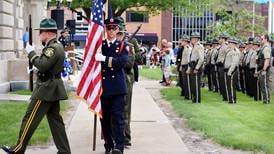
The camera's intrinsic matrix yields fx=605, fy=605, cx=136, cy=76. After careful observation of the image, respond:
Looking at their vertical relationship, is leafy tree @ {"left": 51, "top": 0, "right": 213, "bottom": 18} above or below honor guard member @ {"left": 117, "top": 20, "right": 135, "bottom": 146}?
above

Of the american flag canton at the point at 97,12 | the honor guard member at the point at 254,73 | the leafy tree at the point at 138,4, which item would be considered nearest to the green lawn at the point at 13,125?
the american flag canton at the point at 97,12

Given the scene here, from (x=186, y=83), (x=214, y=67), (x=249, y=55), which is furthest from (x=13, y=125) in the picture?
(x=214, y=67)

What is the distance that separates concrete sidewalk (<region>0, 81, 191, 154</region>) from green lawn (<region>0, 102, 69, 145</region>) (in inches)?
15.7

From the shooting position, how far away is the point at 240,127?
1201 cm

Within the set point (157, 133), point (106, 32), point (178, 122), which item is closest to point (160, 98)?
point (178, 122)

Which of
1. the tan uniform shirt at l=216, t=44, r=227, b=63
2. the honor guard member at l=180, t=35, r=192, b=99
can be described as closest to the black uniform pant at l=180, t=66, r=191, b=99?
the honor guard member at l=180, t=35, r=192, b=99

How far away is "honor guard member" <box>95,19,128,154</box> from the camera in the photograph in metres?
8.45

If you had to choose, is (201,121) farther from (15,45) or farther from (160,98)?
(15,45)

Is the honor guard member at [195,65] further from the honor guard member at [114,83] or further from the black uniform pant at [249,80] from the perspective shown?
the honor guard member at [114,83]

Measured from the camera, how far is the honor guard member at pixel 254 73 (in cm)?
1856

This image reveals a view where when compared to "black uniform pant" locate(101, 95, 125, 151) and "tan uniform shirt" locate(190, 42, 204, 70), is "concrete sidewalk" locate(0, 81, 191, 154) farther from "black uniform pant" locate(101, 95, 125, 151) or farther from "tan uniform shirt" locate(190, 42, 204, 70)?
"tan uniform shirt" locate(190, 42, 204, 70)

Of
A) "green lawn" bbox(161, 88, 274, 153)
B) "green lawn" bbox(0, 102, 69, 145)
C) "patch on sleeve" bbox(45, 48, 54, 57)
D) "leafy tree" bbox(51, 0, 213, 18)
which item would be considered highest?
"leafy tree" bbox(51, 0, 213, 18)

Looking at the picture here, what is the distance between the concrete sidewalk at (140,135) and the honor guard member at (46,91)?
3.40 ft

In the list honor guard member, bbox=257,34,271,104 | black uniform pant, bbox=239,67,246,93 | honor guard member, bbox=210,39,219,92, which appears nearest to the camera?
honor guard member, bbox=257,34,271,104
